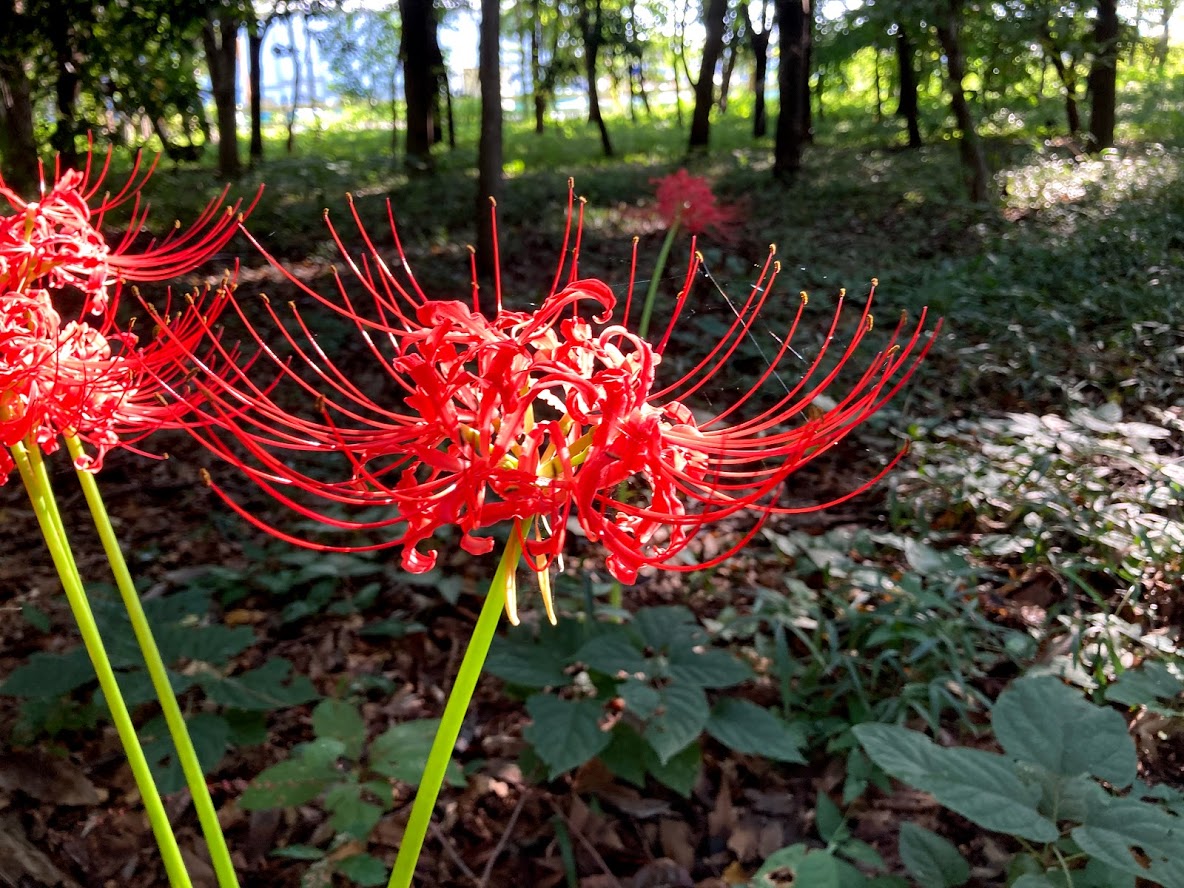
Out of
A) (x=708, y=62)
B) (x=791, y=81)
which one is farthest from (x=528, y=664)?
(x=708, y=62)

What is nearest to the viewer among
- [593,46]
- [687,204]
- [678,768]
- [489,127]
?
[678,768]

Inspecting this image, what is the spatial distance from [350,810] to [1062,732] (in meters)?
1.16

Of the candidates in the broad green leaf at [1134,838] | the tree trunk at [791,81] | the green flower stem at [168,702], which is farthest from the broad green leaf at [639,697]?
A: the tree trunk at [791,81]

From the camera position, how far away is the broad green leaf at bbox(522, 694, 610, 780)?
1.61 metres

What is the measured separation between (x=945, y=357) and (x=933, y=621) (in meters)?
2.27

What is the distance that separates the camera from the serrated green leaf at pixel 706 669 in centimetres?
174

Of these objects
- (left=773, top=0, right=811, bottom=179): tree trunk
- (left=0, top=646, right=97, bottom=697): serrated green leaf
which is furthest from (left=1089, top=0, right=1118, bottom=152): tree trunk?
(left=0, top=646, right=97, bottom=697): serrated green leaf

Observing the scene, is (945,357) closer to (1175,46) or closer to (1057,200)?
(1057,200)

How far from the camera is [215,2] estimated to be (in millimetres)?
4836

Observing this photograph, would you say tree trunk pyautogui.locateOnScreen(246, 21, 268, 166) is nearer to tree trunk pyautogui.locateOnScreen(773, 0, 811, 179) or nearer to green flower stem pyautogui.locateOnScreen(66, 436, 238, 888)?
tree trunk pyautogui.locateOnScreen(773, 0, 811, 179)

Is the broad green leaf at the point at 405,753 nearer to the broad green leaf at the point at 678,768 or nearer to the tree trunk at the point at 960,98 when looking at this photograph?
the broad green leaf at the point at 678,768

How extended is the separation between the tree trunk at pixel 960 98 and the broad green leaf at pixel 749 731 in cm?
618

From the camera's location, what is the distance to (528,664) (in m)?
1.82

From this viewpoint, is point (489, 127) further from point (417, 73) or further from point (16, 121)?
point (417, 73)
